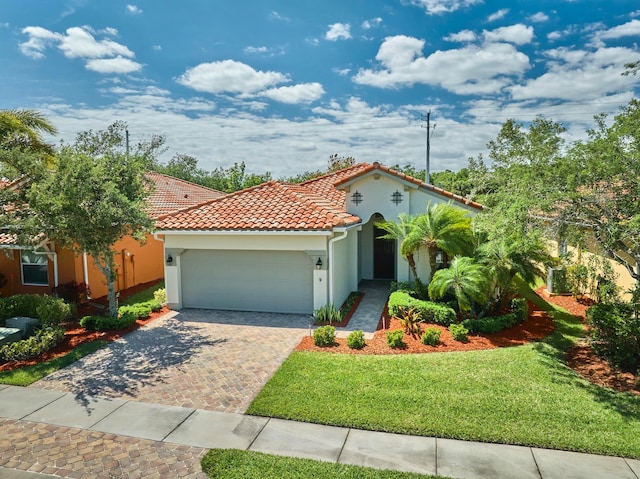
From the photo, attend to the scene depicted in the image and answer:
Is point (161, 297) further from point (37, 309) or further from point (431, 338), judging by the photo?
point (431, 338)

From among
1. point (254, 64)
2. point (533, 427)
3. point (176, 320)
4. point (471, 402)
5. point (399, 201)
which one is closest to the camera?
point (533, 427)

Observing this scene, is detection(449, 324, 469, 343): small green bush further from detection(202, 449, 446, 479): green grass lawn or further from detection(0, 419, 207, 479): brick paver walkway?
detection(0, 419, 207, 479): brick paver walkway

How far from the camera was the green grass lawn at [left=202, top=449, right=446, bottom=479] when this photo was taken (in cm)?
578

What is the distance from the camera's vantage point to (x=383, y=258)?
20.0m

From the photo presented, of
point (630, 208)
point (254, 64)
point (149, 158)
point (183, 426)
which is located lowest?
point (183, 426)

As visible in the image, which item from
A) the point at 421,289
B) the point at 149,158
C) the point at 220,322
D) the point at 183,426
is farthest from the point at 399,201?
the point at 183,426

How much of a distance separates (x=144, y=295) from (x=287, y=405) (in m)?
12.3

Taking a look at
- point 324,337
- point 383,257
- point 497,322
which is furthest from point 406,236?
point 383,257

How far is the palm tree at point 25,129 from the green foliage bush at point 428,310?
1467 centimetres

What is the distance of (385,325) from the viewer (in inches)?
513

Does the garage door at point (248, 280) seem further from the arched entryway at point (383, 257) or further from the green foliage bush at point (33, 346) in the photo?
the arched entryway at point (383, 257)

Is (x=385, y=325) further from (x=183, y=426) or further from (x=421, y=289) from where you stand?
(x=183, y=426)

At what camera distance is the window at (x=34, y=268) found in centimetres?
1656

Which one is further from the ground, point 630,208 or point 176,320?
point 630,208
